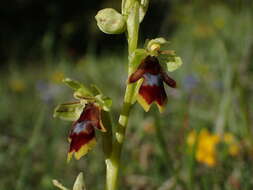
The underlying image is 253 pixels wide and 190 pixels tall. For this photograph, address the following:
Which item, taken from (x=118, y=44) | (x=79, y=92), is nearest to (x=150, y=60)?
(x=79, y=92)

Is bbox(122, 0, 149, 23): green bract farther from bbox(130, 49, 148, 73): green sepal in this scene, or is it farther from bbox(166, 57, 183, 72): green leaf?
bbox(166, 57, 183, 72): green leaf

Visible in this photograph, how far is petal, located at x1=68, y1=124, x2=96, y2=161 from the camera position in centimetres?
185

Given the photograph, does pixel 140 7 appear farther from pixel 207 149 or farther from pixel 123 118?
pixel 207 149

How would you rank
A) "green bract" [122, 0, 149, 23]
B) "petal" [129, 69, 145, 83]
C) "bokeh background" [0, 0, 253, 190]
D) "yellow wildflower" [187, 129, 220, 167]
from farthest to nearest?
"yellow wildflower" [187, 129, 220, 167], "bokeh background" [0, 0, 253, 190], "green bract" [122, 0, 149, 23], "petal" [129, 69, 145, 83]

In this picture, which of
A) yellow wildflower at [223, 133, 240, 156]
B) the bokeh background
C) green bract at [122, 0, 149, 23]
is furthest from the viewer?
yellow wildflower at [223, 133, 240, 156]

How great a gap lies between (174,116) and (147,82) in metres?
2.14

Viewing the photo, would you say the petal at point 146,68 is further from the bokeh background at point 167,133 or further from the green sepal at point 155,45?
the bokeh background at point 167,133

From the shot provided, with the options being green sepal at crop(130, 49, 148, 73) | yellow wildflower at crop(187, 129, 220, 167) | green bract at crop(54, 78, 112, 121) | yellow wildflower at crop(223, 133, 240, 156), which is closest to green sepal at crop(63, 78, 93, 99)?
green bract at crop(54, 78, 112, 121)

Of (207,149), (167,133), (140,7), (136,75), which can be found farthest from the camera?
(167,133)

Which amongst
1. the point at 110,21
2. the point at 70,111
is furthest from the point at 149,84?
the point at 70,111

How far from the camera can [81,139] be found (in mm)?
1859

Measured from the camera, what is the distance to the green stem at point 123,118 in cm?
190

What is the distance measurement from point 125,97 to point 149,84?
0.11 m

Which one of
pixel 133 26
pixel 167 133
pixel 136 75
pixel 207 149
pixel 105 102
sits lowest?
pixel 167 133
